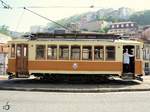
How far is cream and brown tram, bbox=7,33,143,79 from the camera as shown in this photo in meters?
28.0

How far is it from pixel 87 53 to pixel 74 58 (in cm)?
87

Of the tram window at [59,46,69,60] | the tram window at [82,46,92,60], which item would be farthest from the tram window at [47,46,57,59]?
the tram window at [82,46,92,60]

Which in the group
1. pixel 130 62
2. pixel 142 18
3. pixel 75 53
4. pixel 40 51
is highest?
pixel 142 18

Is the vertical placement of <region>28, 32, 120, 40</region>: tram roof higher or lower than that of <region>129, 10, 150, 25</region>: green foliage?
lower

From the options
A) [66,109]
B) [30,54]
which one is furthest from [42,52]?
[66,109]

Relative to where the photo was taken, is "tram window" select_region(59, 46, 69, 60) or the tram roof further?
the tram roof

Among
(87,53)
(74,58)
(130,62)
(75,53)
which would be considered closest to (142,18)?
(130,62)

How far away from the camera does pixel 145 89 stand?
24.2m

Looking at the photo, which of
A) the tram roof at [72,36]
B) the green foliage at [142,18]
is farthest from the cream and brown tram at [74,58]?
the green foliage at [142,18]

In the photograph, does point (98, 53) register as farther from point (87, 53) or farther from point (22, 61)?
point (22, 61)

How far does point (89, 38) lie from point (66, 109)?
1357 cm

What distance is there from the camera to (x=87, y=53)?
92.6 feet

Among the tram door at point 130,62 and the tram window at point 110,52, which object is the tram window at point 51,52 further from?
the tram door at point 130,62

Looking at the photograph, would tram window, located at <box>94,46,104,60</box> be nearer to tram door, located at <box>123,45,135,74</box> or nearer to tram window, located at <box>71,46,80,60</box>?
tram window, located at <box>71,46,80,60</box>
